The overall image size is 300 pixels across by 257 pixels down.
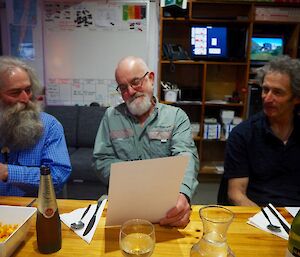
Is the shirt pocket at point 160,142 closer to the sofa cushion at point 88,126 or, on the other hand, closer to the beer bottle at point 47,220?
the beer bottle at point 47,220

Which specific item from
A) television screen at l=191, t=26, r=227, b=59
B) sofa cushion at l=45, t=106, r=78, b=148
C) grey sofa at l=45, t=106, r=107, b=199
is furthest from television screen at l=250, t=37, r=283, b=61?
sofa cushion at l=45, t=106, r=78, b=148

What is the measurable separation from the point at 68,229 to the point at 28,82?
897 millimetres

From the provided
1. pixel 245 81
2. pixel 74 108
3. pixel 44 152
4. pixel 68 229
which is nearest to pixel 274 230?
pixel 68 229

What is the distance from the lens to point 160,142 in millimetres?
1714

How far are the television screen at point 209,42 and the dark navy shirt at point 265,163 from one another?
1964mm

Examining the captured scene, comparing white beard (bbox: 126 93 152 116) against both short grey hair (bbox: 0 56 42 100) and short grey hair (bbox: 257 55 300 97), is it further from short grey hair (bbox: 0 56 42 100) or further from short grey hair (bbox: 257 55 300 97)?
short grey hair (bbox: 257 55 300 97)

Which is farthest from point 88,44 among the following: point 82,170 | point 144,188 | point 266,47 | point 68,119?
point 144,188

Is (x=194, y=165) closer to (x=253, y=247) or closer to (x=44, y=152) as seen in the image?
(x=253, y=247)

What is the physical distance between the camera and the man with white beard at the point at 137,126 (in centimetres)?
167

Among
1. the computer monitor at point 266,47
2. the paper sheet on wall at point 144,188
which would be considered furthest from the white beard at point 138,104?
the computer monitor at point 266,47

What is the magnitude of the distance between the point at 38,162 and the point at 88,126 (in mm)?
1915

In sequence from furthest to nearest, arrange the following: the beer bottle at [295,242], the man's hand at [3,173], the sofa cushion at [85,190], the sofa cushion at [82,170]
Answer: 1. the sofa cushion at [85,190]
2. the sofa cushion at [82,170]
3. the man's hand at [3,173]
4. the beer bottle at [295,242]

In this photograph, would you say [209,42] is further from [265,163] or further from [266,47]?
[265,163]

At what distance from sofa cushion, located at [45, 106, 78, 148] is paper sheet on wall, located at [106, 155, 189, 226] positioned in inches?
101
